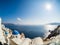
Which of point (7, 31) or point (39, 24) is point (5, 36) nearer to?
point (7, 31)

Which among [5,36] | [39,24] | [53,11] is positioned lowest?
[5,36]

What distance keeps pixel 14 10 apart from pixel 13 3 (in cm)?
17

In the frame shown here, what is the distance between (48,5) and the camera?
3.63 m

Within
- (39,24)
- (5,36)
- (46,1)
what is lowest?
(5,36)

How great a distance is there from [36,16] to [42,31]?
0.38m

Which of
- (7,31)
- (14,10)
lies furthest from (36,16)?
(7,31)

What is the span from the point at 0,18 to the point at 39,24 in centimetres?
91

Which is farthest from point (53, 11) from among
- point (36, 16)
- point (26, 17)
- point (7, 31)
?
point (7, 31)

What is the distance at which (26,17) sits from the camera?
376 cm

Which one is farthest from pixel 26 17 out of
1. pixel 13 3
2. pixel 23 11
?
pixel 13 3

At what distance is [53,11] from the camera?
3.66m

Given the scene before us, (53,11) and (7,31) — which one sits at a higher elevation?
(53,11)

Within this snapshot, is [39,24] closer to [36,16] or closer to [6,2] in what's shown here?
[36,16]

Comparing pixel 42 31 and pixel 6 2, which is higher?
pixel 6 2
